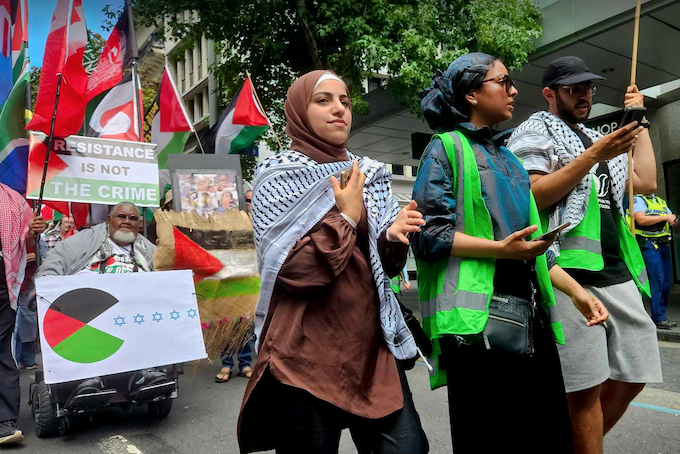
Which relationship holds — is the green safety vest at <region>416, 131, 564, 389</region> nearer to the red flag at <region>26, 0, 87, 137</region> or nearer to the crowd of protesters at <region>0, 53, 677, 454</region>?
the crowd of protesters at <region>0, 53, 677, 454</region>

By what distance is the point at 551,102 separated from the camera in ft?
8.59

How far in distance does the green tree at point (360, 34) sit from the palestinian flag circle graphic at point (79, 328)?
616 centimetres

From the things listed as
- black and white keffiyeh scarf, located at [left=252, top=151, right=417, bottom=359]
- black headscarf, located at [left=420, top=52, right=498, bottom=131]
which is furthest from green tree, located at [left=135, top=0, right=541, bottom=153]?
black and white keffiyeh scarf, located at [left=252, top=151, right=417, bottom=359]

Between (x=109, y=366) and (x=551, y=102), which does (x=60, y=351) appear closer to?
(x=109, y=366)

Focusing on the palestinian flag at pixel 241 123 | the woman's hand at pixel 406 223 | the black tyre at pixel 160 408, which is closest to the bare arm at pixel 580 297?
the woman's hand at pixel 406 223


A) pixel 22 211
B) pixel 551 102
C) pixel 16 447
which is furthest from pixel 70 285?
pixel 551 102

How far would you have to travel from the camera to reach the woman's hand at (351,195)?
185cm

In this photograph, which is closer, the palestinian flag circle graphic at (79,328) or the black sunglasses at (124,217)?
the palestinian flag circle graphic at (79,328)

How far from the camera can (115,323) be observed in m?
4.23

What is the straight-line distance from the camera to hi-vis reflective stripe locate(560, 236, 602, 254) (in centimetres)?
232

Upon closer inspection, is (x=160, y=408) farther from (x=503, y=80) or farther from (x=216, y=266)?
(x=503, y=80)

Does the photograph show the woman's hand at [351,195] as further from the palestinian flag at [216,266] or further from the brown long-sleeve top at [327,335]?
the palestinian flag at [216,266]

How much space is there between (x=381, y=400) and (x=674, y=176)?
1193 cm

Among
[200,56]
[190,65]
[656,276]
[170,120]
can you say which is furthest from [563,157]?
[190,65]
